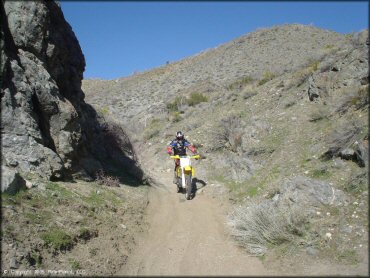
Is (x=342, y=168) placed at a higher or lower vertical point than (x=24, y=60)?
lower

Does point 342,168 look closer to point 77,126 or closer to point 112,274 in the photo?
point 112,274

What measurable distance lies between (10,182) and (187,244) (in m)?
3.88

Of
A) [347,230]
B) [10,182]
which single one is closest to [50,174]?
[10,182]

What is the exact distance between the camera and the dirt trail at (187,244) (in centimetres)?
666

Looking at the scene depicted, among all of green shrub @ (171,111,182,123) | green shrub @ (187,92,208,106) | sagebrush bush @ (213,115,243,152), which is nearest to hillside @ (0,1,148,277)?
sagebrush bush @ (213,115,243,152)

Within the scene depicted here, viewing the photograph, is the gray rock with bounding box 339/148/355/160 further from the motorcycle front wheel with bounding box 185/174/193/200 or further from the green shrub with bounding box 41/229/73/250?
the green shrub with bounding box 41/229/73/250

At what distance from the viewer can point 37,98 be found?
10227 mm

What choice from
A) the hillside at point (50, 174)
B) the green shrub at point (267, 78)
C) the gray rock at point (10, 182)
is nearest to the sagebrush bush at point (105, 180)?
the hillside at point (50, 174)

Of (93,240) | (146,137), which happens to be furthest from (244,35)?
→ (93,240)

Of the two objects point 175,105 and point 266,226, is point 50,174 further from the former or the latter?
point 175,105

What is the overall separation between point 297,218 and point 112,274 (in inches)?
148

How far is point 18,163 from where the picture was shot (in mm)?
8945

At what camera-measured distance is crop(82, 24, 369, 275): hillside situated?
7.32 m

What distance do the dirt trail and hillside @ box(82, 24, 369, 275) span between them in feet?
1.44
